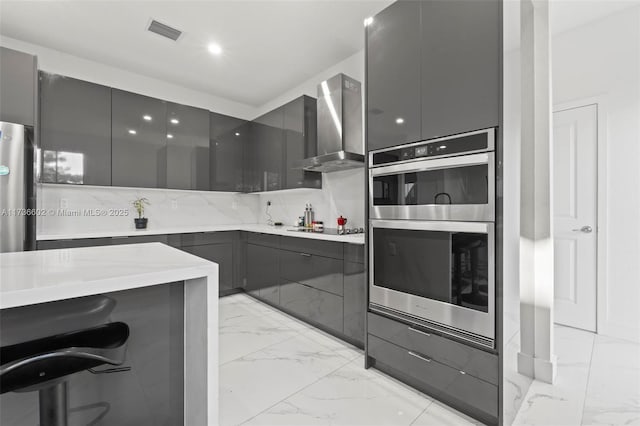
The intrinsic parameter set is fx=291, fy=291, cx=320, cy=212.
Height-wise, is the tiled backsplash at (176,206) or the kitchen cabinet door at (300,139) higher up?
the kitchen cabinet door at (300,139)

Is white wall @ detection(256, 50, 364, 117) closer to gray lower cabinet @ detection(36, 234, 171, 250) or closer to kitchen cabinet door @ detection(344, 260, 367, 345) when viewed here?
kitchen cabinet door @ detection(344, 260, 367, 345)

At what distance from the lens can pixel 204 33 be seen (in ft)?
8.93

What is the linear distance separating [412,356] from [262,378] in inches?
40.0

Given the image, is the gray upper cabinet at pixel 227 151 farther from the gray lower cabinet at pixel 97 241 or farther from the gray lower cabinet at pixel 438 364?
the gray lower cabinet at pixel 438 364

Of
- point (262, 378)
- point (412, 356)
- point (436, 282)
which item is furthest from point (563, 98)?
point (262, 378)

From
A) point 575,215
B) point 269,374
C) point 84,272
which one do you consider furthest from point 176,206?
point 575,215

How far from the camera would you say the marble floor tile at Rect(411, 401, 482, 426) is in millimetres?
1562

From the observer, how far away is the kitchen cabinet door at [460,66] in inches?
58.1

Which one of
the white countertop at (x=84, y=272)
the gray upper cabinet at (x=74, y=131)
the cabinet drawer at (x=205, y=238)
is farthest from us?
the cabinet drawer at (x=205, y=238)

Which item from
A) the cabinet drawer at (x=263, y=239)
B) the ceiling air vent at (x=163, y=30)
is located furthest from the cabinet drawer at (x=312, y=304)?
the ceiling air vent at (x=163, y=30)

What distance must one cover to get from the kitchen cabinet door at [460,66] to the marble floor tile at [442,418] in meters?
1.58

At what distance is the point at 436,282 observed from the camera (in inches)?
67.3

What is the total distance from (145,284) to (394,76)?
1.83 metres


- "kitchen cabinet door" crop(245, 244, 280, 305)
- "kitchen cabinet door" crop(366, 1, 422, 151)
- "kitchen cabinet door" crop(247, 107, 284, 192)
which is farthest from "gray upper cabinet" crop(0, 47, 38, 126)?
"kitchen cabinet door" crop(366, 1, 422, 151)
